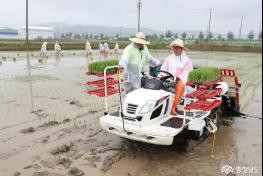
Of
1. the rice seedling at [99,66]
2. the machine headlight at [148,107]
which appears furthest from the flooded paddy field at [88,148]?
the rice seedling at [99,66]

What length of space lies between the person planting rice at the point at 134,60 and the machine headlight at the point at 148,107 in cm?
91

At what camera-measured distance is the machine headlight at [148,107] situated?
526cm

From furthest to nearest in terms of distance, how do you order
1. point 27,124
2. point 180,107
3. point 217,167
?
point 27,124, point 180,107, point 217,167

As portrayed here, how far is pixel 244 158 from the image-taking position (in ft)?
18.7

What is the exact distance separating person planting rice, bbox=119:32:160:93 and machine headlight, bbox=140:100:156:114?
36.0 inches

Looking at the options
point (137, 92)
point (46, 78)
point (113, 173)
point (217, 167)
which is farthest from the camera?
point (46, 78)

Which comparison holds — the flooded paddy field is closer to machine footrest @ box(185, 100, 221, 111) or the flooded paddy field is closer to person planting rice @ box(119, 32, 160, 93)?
machine footrest @ box(185, 100, 221, 111)

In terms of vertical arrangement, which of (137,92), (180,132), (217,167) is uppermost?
(137,92)

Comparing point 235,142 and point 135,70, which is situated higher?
point 135,70

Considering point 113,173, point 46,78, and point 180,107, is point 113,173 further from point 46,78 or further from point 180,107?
point 46,78

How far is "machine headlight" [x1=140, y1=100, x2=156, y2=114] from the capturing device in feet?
17.3

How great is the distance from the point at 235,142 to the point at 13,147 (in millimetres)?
4362

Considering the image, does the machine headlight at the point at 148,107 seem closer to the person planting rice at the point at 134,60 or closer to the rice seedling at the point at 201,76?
the person planting rice at the point at 134,60

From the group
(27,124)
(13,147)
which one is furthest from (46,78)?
(13,147)
